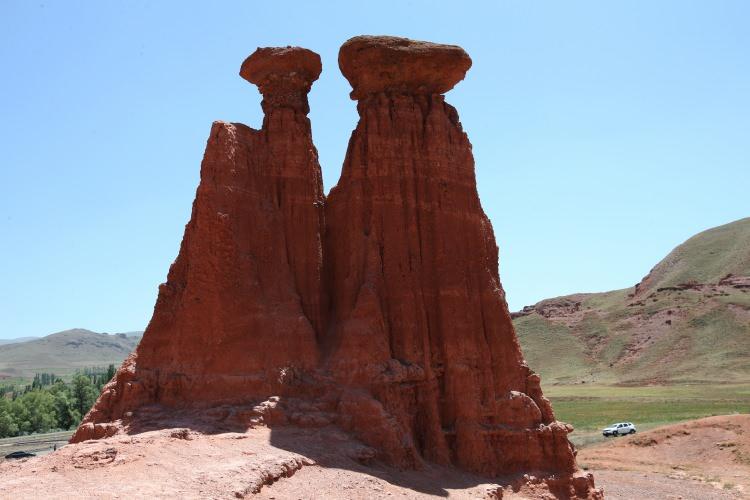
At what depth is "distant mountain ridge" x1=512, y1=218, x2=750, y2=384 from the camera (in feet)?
355

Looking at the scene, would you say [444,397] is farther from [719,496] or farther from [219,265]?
[719,496]

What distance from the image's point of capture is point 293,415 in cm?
2098

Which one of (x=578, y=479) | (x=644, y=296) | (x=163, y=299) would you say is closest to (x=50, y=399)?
(x=163, y=299)

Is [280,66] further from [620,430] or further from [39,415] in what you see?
[39,415]

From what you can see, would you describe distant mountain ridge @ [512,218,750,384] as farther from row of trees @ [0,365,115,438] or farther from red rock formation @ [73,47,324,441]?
red rock formation @ [73,47,324,441]

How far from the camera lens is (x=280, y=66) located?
1040 inches

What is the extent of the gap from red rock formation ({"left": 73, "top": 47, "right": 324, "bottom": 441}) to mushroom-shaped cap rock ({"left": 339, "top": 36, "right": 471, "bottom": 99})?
1932 mm

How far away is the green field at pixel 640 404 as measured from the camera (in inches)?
2408

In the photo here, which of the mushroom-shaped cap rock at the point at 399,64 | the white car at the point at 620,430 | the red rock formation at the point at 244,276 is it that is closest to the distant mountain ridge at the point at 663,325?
the white car at the point at 620,430

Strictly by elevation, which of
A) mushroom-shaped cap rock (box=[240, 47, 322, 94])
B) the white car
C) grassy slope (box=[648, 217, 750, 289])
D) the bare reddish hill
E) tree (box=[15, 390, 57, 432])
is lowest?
the white car

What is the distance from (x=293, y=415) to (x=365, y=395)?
2415 millimetres

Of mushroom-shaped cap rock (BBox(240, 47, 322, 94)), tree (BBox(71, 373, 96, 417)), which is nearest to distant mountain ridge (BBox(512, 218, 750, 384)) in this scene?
tree (BBox(71, 373, 96, 417))

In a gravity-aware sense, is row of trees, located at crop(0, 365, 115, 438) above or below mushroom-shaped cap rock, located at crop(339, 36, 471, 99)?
below

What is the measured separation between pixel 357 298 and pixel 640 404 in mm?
60655
